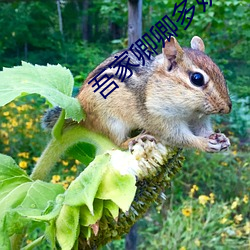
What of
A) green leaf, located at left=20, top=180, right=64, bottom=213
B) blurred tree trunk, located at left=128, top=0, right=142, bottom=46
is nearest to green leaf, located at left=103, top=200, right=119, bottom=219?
green leaf, located at left=20, top=180, right=64, bottom=213

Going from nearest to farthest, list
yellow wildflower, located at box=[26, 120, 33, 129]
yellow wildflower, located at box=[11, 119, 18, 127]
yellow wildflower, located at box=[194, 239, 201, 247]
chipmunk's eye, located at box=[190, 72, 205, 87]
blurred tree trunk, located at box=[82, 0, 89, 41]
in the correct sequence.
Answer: chipmunk's eye, located at box=[190, 72, 205, 87] < yellow wildflower, located at box=[194, 239, 201, 247] < yellow wildflower, located at box=[11, 119, 18, 127] < yellow wildflower, located at box=[26, 120, 33, 129] < blurred tree trunk, located at box=[82, 0, 89, 41]

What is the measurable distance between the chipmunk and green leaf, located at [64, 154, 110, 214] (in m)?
0.15

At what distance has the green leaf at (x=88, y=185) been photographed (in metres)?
0.53

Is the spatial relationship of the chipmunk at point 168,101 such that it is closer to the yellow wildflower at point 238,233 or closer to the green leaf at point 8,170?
the green leaf at point 8,170

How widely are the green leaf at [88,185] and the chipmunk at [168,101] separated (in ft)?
0.50

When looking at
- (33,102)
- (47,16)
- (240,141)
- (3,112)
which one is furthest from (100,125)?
(47,16)

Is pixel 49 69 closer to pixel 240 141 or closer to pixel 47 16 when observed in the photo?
pixel 240 141

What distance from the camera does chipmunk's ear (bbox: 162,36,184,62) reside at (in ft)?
2.46

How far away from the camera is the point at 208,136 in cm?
74

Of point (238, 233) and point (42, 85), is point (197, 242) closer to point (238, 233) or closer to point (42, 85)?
point (238, 233)

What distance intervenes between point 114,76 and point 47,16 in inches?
156

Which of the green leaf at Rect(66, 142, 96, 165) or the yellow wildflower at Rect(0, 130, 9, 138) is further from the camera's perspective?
the yellow wildflower at Rect(0, 130, 9, 138)

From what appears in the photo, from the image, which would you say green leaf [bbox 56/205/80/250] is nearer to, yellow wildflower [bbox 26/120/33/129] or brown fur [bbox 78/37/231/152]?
brown fur [bbox 78/37/231/152]

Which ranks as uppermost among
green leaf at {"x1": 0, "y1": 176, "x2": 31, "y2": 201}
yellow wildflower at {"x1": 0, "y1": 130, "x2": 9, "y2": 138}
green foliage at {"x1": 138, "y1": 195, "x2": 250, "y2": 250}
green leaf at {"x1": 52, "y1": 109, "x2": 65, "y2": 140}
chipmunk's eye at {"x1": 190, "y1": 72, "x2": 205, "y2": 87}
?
chipmunk's eye at {"x1": 190, "y1": 72, "x2": 205, "y2": 87}
